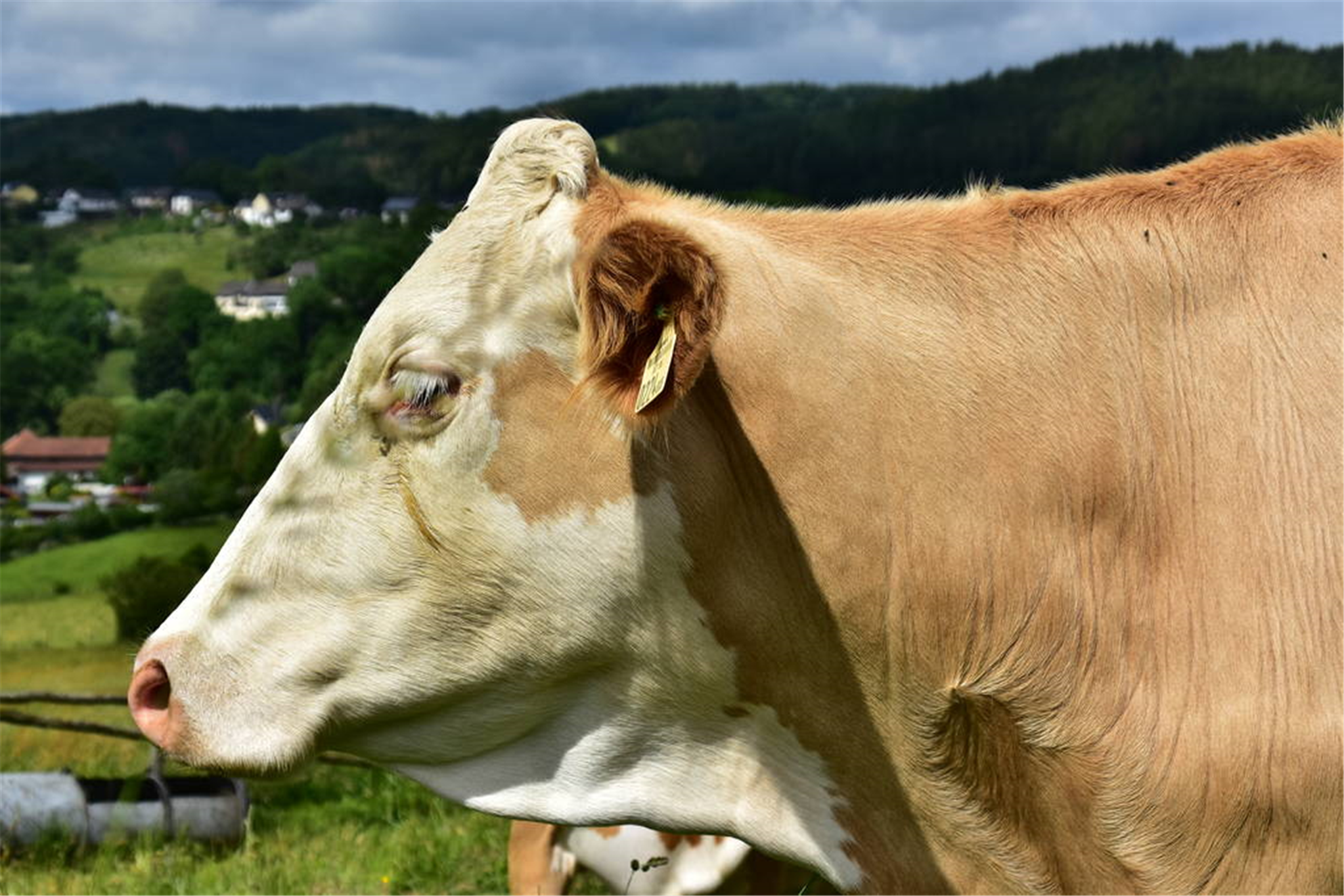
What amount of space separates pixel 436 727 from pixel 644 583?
607mm

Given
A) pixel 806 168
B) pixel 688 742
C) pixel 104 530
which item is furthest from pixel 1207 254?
pixel 806 168

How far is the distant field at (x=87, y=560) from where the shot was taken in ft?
51.0

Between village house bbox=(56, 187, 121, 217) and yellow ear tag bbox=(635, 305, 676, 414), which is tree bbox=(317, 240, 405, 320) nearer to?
yellow ear tag bbox=(635, 305, 676, 414)

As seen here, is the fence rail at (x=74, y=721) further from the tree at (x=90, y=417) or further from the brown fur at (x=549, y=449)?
the tree at (x=90, y=417)

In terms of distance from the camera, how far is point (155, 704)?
9.95 feet

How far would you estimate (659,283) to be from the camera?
8.73 ft

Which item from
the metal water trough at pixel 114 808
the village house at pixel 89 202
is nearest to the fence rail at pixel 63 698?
the metal water trough at pixel 114 808

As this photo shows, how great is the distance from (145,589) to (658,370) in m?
12.1

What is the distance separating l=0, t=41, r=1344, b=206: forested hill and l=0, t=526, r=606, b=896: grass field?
6.05 m

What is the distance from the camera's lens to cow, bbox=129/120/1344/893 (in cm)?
265

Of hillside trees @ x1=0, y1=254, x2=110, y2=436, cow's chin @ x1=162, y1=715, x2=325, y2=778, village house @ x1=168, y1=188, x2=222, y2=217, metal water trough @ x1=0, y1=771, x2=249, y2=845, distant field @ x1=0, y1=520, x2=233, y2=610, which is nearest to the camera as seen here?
cow's chin @ x1=162, y1=715, x2=325, y2=778

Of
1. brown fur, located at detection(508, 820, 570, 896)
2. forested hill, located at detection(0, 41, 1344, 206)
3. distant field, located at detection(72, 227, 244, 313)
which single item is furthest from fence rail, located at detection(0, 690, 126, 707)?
distant field, located at detection(72, 227, 244, 313)

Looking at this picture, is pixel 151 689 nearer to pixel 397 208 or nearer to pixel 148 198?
pixel 397 208

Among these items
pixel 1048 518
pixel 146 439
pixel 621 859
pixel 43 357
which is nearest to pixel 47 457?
pixel 43 357
